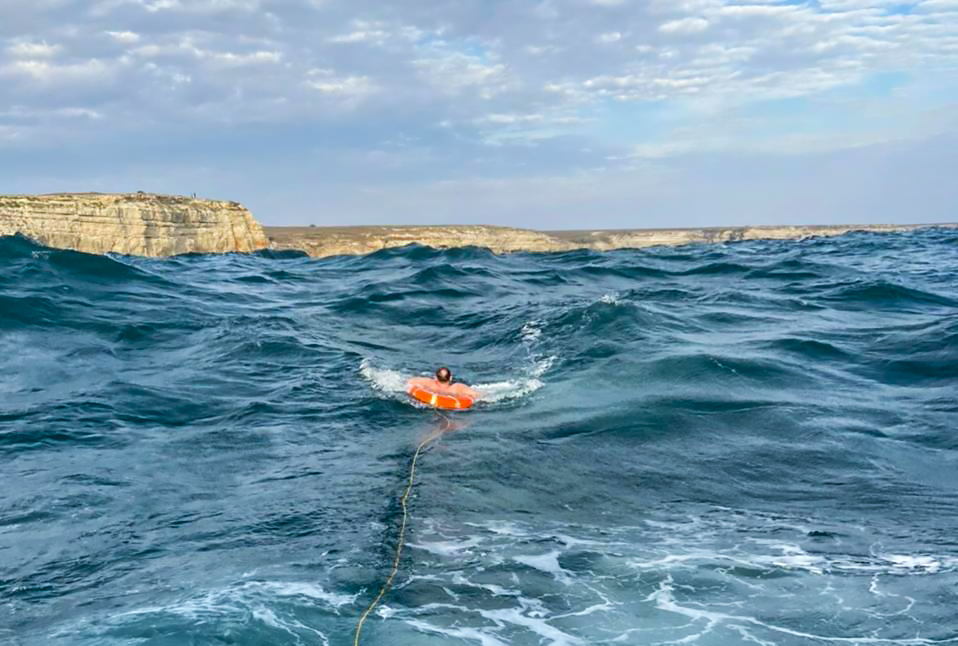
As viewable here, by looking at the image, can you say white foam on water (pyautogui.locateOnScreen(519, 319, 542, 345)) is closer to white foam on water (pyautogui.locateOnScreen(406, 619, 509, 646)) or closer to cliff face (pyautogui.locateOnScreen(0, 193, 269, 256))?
white foam on water (pyautogui.locateOnScreen(406, 619, 509, 646))

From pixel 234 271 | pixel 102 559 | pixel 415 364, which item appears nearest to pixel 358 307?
Answer: pixel 415 364

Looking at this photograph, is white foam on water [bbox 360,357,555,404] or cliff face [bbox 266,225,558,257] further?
cliff face [bbox 266,225,558,257]

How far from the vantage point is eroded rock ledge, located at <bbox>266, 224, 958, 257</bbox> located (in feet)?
306

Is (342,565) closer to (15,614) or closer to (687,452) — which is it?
(15,614)

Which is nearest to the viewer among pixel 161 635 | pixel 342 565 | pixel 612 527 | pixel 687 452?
pixel 161 635

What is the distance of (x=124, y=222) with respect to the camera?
196ft

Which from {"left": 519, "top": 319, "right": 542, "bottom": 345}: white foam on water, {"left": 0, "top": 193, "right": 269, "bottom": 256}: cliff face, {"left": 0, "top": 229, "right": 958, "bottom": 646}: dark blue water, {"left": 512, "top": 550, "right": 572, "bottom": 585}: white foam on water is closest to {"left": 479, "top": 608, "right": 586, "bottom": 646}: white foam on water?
{"left": 0, "top": 229, "right": 958, "bottom": 646}: dark blue water

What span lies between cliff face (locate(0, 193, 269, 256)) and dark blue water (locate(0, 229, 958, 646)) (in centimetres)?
3174

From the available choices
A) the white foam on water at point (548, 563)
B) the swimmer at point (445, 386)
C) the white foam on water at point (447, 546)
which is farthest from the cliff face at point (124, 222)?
the white foam on water at point (548, 563)

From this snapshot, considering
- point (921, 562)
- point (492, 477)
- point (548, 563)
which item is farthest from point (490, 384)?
point (921, 562)

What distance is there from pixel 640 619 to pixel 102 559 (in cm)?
645

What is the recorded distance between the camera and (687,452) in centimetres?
1382

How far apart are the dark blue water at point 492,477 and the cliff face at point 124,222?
1250 inches

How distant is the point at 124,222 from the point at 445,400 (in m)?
51.1
